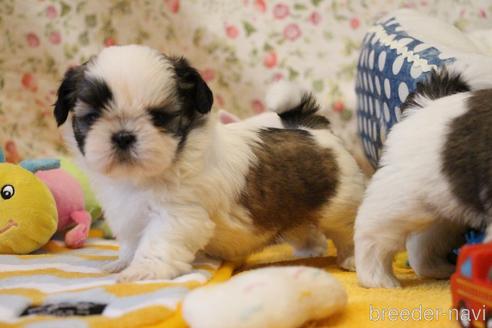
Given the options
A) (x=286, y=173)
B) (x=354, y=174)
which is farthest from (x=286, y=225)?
(x=354, y=174)

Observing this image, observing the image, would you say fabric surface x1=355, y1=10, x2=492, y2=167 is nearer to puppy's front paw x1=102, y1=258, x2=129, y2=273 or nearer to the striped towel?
the striped towel

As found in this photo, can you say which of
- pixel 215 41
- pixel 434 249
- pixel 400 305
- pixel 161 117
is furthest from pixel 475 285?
pixel 215 41

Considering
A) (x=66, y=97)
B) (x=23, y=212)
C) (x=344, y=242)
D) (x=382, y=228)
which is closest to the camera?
(x=382, y=228)

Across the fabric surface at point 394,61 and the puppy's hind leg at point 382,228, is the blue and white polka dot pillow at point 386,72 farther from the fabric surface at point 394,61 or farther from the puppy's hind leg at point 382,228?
the puppy's hind leg at point 382,228

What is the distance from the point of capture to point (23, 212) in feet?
8.35

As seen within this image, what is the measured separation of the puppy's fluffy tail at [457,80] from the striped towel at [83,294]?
873 mm

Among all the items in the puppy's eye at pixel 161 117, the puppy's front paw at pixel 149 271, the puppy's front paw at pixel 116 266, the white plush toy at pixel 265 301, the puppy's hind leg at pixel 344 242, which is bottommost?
the puppy's hind leg at pixel 344 242

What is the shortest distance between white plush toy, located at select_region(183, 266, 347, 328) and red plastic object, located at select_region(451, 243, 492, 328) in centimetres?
34

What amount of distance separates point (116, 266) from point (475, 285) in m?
1.30

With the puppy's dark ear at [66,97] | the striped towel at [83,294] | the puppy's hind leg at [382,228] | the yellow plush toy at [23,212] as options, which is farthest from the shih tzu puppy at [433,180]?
the yellow plush toy at [23,212]

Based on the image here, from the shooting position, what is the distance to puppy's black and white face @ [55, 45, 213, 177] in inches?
76.9

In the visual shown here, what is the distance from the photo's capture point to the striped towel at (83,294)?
150 centimetres

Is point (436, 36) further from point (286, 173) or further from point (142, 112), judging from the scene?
point (142, 112)

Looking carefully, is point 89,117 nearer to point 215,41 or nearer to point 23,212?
point 23,212
